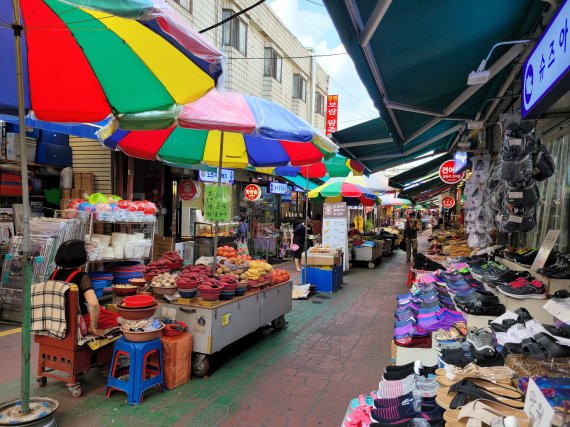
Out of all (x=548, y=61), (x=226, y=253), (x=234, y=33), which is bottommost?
(x=226, y=253)

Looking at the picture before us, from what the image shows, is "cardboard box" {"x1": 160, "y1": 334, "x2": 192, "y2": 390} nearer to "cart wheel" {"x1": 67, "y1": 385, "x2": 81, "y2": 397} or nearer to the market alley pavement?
the market alley pavement

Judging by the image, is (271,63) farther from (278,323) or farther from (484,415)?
(484,415)

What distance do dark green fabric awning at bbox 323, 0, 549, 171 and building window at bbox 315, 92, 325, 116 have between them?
22.3 meters

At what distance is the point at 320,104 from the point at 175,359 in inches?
1031

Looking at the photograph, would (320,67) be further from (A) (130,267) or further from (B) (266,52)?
(A) (130,267)

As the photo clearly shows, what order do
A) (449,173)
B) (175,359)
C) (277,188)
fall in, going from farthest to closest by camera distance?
(277,188)
(449,173)
(175,359)

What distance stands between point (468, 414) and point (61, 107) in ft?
15.5

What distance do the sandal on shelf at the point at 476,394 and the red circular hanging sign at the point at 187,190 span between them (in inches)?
488

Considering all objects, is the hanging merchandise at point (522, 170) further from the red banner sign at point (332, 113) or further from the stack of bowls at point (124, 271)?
the red banner sign at point (332, 113)

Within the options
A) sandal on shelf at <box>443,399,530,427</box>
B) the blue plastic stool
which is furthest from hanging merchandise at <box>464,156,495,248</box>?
the blue plastic stool

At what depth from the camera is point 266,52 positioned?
786 inches

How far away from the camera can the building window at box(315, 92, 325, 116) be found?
2823 cm

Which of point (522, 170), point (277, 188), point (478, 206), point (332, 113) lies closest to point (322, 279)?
point (478, 206)

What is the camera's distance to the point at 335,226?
1371 cm
